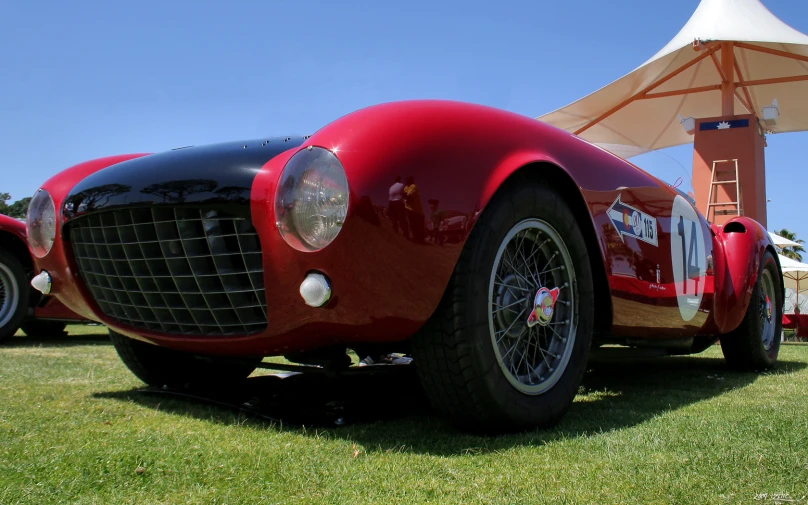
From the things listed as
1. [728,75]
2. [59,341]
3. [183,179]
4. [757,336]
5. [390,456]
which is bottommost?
[59,341]

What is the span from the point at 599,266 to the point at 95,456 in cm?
183

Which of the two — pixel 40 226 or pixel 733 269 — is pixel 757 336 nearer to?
pixel 733 269

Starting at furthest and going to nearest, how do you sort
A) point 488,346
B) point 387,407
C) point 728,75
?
point 728,75 → point 387,407 → point 488,346

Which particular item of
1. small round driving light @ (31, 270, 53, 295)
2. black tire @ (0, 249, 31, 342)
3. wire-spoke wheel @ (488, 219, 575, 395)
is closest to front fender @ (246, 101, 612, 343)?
wire-spoke wheel @ (488, 219, 575, 395)

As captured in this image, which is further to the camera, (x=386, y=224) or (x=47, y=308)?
(x=47, y=308)

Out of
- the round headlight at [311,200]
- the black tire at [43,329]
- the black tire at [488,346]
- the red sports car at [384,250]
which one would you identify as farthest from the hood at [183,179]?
the black tire at [43,329]

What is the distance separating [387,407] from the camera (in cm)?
259

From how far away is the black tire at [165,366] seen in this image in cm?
Answer: 305

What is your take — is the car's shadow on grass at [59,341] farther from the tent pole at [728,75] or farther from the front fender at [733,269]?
the tent pole at [728,75]

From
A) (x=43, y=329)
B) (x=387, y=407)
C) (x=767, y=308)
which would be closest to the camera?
(x=387, y=407)

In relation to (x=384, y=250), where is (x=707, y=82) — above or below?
above

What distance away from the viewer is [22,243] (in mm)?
5812

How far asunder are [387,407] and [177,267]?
3.04ft

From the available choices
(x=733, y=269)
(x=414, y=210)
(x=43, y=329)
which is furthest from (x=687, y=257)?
(x=43, y=329)
